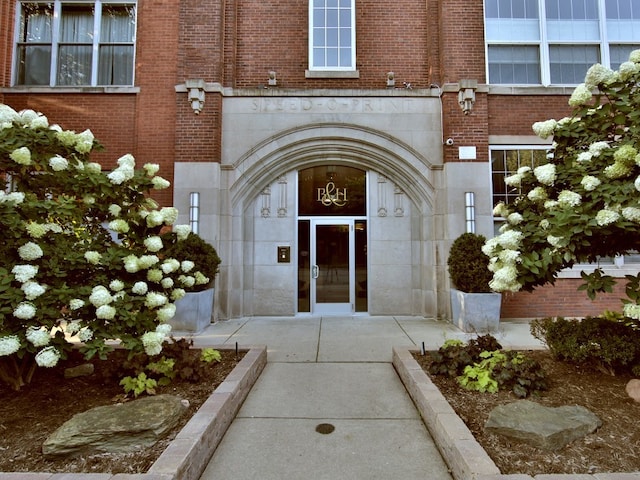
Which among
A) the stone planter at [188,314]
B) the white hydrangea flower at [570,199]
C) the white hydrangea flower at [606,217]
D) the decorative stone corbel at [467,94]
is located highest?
the decorative stone corbel at [467,94]

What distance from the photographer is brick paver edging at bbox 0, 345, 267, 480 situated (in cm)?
233

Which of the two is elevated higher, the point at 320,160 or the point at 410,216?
the point at 320,160

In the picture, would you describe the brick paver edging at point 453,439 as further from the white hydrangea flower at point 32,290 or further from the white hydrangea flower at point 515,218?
the white hydrangea flower at point 32,290

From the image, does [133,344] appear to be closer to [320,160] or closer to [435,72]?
[320,160]

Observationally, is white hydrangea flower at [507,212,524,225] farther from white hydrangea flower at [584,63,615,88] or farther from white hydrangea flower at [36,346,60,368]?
white hydrangea flower at [36,346,60,368]

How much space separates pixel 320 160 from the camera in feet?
29.5

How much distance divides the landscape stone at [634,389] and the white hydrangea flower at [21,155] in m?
6.27

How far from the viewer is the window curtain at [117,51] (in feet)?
29.5

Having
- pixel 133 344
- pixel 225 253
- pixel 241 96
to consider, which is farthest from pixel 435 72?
pixel 133 344

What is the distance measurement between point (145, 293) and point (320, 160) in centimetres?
601

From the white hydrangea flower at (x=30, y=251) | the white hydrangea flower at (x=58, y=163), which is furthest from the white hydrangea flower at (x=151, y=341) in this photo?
the white hydrangea flower at (x=58, y=163)

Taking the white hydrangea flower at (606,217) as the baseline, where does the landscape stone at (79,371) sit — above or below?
below

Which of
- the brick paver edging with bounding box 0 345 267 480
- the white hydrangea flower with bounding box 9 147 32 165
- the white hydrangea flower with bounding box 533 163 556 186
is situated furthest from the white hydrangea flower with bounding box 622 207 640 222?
the white hydrangea flower with bounding box 9 147 32 165

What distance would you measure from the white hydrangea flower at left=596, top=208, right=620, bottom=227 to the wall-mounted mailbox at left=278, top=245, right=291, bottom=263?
262 inches
